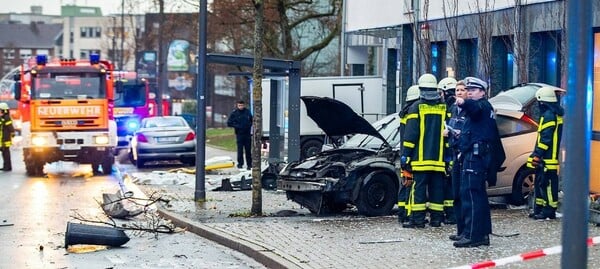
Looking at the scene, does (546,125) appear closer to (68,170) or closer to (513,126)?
(513,126)

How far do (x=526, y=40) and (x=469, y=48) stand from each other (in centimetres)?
426

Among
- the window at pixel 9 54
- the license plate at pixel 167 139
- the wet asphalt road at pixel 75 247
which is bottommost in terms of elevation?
the wet asphalt road at pixel 75 247

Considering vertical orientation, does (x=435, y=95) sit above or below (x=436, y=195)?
above

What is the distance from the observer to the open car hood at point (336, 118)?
16656 millimetres

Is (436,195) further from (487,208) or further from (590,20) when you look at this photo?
(590,20)

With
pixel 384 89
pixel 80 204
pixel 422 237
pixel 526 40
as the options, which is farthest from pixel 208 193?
pixel 384 89

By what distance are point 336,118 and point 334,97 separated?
13.9 m

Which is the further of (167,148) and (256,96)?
(167,148)

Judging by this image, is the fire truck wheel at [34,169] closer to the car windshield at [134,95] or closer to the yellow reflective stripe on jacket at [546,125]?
the car windshield at [134,95]

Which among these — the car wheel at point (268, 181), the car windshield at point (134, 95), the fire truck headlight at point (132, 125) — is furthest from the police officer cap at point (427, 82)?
the car windshield at point (134, 95)

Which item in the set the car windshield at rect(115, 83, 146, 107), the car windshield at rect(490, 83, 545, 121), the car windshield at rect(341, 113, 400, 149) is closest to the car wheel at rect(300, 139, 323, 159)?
the car windshield at rect(341, 113, 400, 149)

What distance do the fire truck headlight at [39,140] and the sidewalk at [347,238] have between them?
11.1 metres

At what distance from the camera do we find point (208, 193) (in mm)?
21062

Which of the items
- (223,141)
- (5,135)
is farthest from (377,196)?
(223,141)
